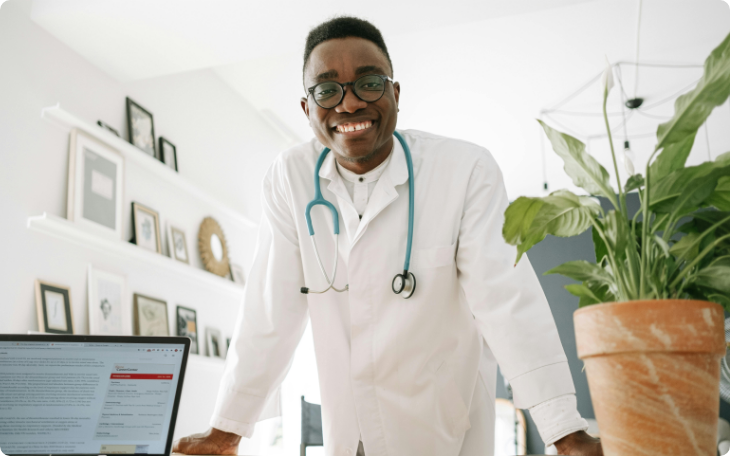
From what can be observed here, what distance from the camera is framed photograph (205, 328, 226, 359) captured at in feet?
11.7

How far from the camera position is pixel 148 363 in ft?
3.66

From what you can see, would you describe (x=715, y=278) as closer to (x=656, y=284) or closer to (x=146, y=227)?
(x=656, y=284)

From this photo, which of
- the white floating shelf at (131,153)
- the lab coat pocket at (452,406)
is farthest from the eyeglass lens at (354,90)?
the white floating shelf at (131,153)

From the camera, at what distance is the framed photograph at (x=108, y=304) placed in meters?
2.62

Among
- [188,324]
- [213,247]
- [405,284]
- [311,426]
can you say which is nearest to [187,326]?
[188,324]

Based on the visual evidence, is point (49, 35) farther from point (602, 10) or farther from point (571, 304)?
point (571, 304)

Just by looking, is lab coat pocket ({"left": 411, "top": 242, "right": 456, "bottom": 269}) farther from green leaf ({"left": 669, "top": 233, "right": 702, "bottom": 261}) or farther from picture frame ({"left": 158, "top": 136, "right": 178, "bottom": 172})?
picture frame ({"left": 158, "top": 136, "right": 178, "bottom": 172})

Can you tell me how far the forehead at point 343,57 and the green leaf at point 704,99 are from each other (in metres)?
0.80

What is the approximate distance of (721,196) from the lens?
2.06 feet

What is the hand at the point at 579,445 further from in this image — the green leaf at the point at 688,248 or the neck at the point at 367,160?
the neck at the point at 367,160

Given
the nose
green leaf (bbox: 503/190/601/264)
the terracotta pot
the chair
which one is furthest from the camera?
the chair

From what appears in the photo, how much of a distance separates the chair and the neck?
1486 millimetres

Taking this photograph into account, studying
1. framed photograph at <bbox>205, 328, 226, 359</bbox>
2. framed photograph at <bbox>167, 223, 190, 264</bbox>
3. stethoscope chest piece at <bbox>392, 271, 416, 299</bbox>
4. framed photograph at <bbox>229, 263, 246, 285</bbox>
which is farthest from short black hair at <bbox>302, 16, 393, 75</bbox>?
framed photograph at <bbox>229, 263, 246, 285</bbox>

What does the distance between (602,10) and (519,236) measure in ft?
11.0
